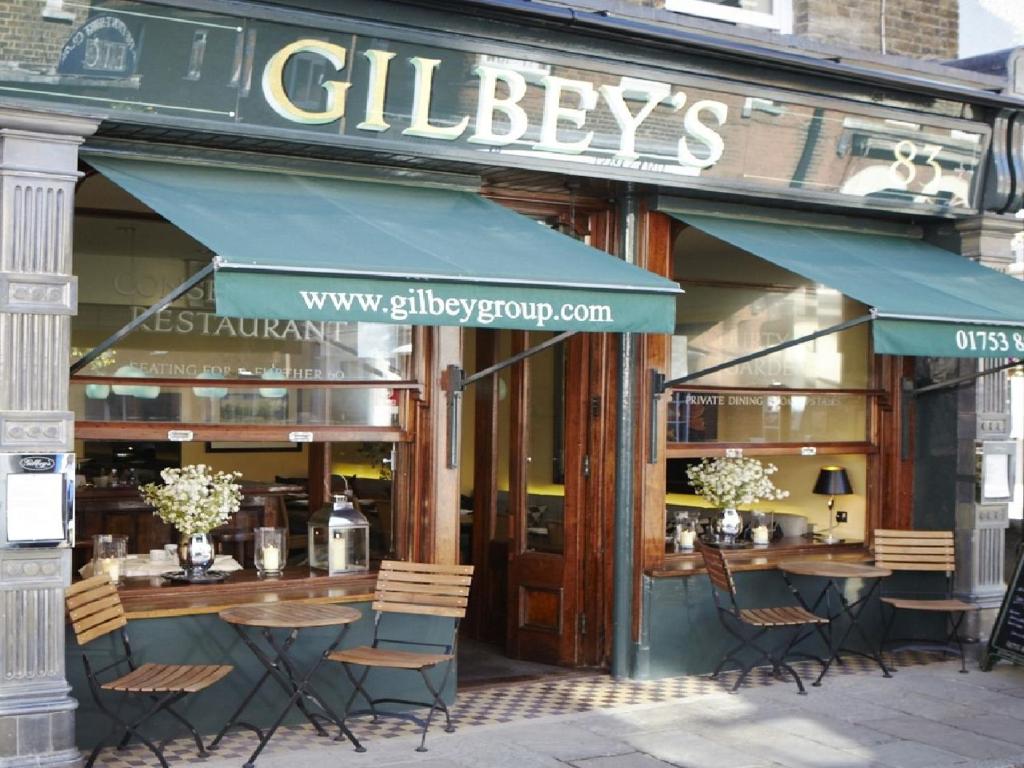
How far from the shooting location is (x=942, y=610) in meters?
9.70

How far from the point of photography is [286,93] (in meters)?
7.42

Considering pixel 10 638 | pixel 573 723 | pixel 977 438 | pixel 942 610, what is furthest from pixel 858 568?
pixel 10 638

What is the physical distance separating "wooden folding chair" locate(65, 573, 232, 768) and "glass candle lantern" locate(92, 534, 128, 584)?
0.49m

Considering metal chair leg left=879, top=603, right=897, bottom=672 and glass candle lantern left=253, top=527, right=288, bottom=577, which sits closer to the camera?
glass candle lantern left=253, top=527, right=288, bottom=577

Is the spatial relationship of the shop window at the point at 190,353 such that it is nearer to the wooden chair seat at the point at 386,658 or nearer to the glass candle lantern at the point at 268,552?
the glass candle lantern at the point at 268,552

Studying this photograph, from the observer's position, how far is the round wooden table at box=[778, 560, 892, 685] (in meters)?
9.24

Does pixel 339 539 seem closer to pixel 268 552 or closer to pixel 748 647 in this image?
pixel 268 552

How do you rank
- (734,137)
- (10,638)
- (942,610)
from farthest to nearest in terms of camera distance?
(942,610)
(734,137)
(10,638)

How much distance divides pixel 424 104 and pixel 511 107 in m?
0.58

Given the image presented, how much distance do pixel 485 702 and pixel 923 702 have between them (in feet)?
8.83

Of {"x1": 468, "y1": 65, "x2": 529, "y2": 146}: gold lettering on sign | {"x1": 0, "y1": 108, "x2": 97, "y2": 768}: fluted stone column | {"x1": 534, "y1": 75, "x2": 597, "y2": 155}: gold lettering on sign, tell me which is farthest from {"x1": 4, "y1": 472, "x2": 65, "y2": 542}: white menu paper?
{"x1": 534, "y1": 75, "x2": 597, "y2": 155}: gold lettering on sign

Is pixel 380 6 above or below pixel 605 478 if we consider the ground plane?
above

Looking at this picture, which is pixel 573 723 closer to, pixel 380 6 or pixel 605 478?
pixel 605 478

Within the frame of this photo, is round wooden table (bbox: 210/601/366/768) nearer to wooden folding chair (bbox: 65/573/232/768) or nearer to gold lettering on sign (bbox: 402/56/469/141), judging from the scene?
wooden folding chair (bbox: 65/573/232/768)
